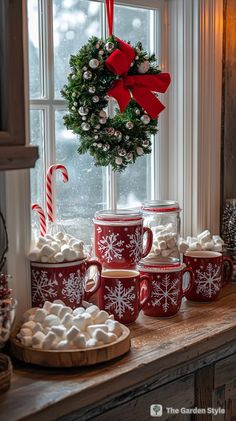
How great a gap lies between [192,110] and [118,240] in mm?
567

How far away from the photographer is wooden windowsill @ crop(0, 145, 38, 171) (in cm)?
120

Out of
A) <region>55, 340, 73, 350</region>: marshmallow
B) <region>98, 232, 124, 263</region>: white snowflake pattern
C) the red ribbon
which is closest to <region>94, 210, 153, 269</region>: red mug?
<region>98, 232, 124, 263</region>: white snowflake pattern

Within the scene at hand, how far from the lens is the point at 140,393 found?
139 cm

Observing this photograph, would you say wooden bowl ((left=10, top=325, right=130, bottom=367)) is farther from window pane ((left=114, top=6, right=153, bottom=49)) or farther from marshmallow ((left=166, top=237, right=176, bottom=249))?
window pane ((left=114, top=6, right=153, bottom=49))

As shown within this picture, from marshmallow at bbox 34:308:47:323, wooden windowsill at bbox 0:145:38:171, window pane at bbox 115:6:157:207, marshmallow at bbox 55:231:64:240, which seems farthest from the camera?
window pane at bbox 115:6:157:207

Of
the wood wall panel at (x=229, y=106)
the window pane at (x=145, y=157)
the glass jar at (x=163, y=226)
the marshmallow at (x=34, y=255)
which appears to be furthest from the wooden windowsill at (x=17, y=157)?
the wood wall panel at (x=229, y=106)

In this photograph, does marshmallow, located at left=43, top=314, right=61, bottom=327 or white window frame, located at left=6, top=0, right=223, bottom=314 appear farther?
white window frame, located at left=6, top=0, right=223, bottom=314

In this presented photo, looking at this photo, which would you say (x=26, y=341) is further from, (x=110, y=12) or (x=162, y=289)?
(x=110, y=12)

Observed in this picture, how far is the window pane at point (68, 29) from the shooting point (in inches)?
70.1

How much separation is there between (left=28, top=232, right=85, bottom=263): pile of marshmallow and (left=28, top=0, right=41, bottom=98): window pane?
418mm

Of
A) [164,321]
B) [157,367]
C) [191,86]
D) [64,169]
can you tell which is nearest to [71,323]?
[157,367]

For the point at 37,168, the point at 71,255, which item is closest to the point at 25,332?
Result: the point at 71,255

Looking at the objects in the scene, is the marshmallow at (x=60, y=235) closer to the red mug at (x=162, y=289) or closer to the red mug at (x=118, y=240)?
the red mug at (x=118, y=240)

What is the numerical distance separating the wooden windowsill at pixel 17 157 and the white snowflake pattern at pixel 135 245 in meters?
0.54
